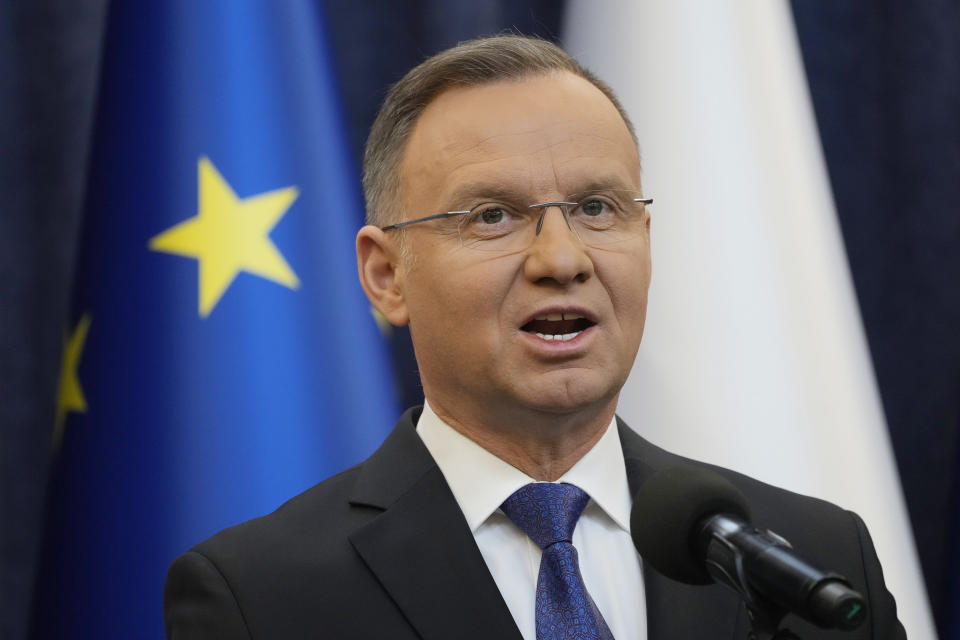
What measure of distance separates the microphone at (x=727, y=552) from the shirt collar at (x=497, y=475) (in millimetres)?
504

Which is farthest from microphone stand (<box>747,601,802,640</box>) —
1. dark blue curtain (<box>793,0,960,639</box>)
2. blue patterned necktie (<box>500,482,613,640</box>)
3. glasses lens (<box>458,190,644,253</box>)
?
dark blue curtain (<box>793,0,960,639</box>)

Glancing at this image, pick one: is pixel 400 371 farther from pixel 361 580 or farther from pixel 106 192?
pixel 361 580

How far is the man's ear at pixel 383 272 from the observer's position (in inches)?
80.2

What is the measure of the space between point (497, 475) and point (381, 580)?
268mm

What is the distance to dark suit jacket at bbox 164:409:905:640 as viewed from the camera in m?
1.69

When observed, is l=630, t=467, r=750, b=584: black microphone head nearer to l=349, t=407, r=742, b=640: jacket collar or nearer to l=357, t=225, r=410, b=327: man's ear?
l=349, t=407, r=742, b=640: jacket collar

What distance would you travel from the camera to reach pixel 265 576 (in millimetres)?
1739

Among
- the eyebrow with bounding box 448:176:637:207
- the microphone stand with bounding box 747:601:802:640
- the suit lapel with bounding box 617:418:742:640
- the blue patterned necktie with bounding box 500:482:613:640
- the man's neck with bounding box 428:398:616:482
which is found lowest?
the suit lapel with bounding box 617:418:742:640

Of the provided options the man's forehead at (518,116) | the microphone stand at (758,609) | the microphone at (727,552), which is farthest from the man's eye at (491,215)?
the microphone stand at (758,609)

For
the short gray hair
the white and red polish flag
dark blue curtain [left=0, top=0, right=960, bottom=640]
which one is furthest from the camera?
dark blue curtain [left=0, top=0, right=960, bottom=640]

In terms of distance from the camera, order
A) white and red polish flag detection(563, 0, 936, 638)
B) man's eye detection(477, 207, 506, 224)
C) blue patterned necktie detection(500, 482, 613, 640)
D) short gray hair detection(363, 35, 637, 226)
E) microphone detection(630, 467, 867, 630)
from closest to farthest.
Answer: microphone detection(630, 467, 867, 630) < blue patterned necktie detection(500, 482, 613, 640) < man's eye detection(477, 207, 506, 224) < short gray hair detection(363, 35, 637, 226) < white and red polish flag detection(563, 0, 936, 638)

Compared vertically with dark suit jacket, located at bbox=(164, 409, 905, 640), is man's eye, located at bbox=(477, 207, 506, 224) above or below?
above

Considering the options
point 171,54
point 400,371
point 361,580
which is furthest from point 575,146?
point 400,371

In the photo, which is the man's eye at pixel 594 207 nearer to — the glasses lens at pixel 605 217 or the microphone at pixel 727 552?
the glasses lens at pixel 605 217
